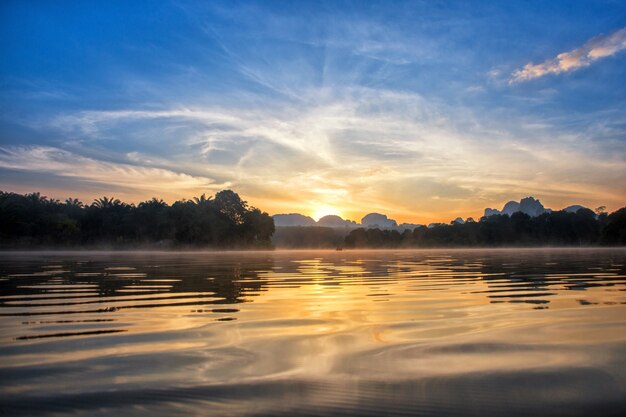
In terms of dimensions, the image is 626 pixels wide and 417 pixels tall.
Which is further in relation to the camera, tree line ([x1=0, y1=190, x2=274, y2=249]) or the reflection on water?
tree line ([x1=0, y1=190, x2=274, y2=249])

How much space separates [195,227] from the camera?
96.1 metres

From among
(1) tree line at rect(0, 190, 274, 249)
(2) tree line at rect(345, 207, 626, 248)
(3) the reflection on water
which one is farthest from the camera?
(2) tree line at rect(345, 207, 626, 248)

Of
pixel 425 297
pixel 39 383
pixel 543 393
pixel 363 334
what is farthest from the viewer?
pixel 425 297

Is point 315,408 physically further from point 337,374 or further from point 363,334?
point 363,334

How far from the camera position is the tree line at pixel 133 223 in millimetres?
84125

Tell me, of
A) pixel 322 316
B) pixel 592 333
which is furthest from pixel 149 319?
pixel 592 333

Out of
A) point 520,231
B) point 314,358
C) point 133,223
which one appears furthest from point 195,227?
point 520,231

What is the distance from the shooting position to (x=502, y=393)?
287 centimetres

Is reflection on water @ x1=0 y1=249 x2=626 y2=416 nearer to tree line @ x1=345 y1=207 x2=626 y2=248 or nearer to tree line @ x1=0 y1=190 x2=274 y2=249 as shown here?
tree line @ x1=0 y1=190 x2=274 y2=249

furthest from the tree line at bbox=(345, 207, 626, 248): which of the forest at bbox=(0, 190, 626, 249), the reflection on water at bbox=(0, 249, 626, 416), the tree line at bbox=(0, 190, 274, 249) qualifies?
the reflection on water at bbox=(0, 249, 626, 416)

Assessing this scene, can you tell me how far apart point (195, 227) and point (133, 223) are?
13.8 metres

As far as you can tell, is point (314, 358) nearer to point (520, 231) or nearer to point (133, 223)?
point (133, 223)

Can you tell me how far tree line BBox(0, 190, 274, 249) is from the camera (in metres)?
84.1

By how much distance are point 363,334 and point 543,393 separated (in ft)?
7.18
